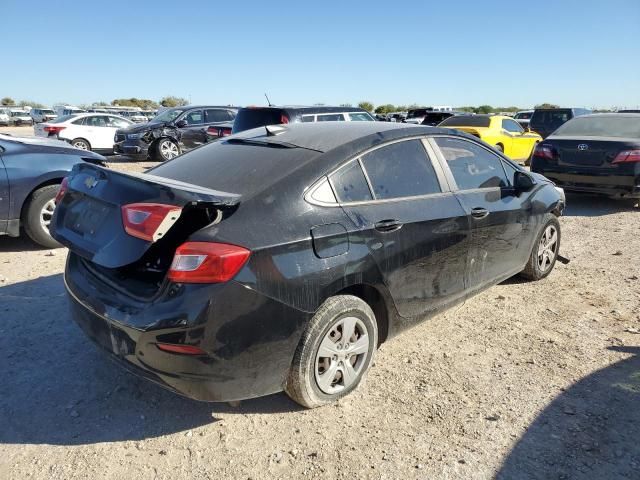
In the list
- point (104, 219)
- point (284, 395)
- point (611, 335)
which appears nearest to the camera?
point (104, 219)

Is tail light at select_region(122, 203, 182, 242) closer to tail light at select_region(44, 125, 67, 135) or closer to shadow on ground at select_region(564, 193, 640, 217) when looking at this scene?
shadow on ground at select_region(564, 193, 640, 217)

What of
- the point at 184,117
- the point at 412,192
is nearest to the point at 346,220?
the point at 412,192

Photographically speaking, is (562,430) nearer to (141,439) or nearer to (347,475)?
(347,475)

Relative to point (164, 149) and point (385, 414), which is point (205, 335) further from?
point (164, 149)

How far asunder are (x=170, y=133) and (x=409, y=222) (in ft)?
42.5

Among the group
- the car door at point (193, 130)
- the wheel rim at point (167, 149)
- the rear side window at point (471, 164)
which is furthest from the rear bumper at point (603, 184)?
the wheel rim at point (167, 149)

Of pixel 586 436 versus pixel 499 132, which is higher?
pixel 499 132

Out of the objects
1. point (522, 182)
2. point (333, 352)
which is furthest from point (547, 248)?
point (333, 352)

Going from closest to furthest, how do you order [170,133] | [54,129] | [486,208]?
[486,208]
[170,133]
[54,129]

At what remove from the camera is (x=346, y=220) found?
2.82 m

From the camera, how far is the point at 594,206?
29.5 feet

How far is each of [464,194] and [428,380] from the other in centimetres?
138

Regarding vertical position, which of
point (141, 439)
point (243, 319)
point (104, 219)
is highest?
point (104, 219)

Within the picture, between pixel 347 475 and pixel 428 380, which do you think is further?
pixel 428 380
